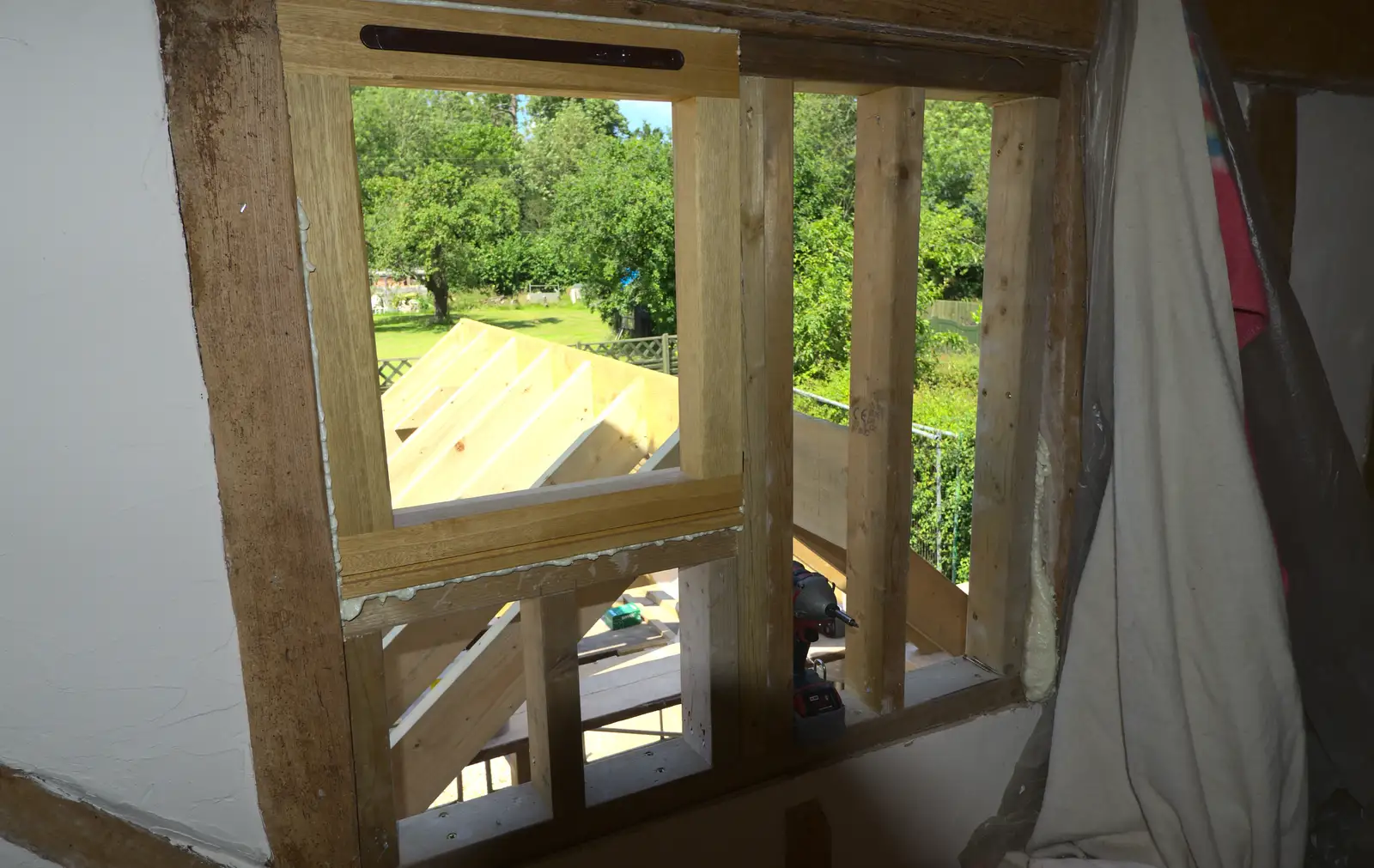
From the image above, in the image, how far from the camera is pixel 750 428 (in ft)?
4.46

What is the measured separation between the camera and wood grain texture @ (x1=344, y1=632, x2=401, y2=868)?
1150 mm

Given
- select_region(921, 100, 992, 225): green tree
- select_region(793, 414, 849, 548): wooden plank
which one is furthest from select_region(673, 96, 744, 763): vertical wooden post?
select_region(921, 100, 992, 225): green tree

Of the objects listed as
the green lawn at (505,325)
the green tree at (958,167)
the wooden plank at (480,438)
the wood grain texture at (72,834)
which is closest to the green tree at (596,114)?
the green lawn at (505,325)

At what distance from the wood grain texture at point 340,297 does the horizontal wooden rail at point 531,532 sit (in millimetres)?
46

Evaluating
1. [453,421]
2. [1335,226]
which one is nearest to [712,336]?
[1335,226]

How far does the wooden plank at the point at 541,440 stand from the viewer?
13.6 ft

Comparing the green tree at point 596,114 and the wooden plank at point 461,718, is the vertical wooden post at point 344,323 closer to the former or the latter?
the wooden plank at point 461,718

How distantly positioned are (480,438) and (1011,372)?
3.50 m

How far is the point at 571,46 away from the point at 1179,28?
1067 mm

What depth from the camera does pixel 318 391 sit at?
104cm

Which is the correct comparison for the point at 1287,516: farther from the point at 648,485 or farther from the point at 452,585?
the point at 452,585

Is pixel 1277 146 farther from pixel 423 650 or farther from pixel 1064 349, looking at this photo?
pixel 423 650

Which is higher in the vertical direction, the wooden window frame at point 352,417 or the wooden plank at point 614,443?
the wooden window frame at point 352,417

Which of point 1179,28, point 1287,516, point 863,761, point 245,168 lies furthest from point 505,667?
point 1179,28
